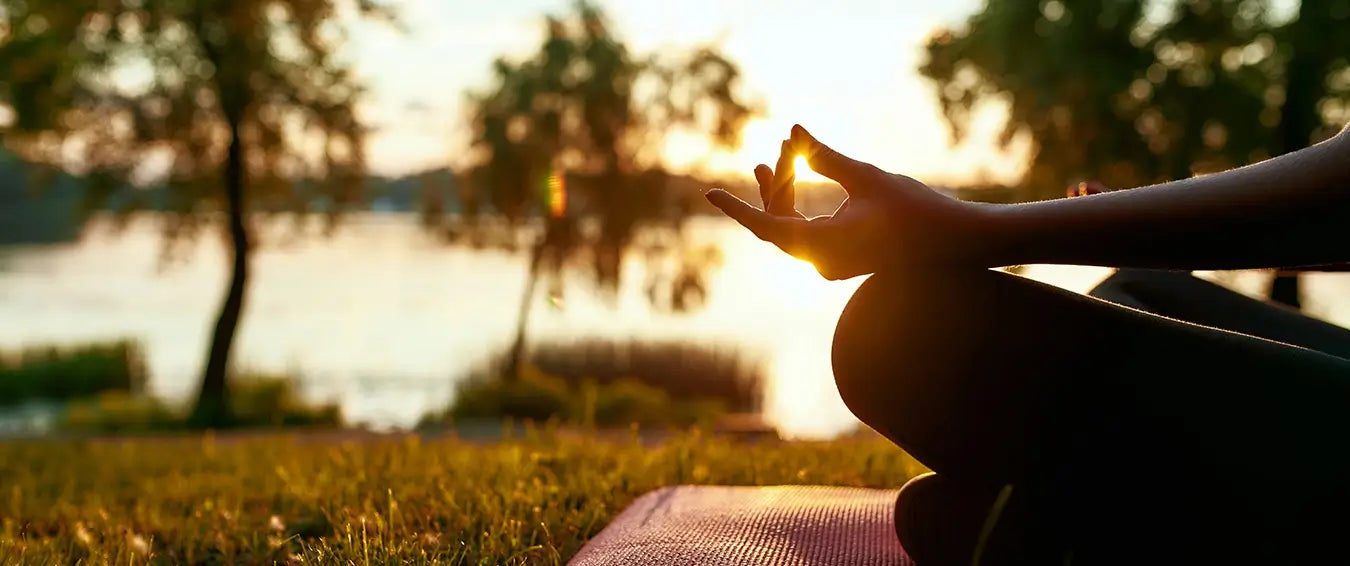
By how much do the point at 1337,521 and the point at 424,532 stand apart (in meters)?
1.81

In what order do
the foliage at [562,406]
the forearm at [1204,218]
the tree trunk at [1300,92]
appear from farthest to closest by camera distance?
the foliage at [562,406] < the tree trunk at [1300,92] < the forearm at [1204,218]

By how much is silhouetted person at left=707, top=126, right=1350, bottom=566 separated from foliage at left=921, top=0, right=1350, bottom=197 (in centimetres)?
1292

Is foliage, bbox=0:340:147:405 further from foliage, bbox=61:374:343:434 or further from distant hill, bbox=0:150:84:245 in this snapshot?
distant hill, bbox=0:150:84:245

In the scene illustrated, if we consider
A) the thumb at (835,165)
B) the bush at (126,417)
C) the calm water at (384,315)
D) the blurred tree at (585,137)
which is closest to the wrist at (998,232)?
the thumb at (835,165)

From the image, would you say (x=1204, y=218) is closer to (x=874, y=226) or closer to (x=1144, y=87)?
(x=874, y=226)

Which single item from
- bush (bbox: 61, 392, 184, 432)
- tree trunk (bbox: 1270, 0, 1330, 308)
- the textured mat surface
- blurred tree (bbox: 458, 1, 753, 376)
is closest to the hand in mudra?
the textured mat surface

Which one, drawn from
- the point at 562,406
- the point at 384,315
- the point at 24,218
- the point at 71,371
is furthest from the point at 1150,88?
the point at 24,218

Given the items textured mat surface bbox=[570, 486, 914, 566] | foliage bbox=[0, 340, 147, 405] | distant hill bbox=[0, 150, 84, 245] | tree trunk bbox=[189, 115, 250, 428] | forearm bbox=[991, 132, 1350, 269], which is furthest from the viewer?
distant hill bbox=[0, 150, 84, 245]

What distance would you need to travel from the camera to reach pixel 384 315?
42188 millimetres

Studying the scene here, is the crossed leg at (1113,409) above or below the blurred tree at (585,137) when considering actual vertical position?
below

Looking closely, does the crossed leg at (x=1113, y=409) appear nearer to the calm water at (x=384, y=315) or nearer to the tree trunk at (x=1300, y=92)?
the calm water at (x=384, y=315)

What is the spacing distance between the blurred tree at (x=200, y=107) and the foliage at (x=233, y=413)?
553mm

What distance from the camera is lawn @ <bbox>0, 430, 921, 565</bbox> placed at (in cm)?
222

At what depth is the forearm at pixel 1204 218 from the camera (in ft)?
4.04
